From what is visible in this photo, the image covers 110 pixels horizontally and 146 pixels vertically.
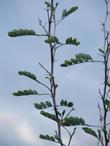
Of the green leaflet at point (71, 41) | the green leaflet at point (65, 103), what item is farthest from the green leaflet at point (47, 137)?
the green leaflet at point (71, 41)

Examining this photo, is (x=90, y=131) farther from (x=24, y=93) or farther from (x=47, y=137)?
(x=24, y=93)

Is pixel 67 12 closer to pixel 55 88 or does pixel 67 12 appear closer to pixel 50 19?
pixel 50 19

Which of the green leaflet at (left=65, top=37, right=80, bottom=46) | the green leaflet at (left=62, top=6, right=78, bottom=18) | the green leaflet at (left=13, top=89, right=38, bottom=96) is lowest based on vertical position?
the green leaflet at (left=13, top=89, right=38, bottom=96)

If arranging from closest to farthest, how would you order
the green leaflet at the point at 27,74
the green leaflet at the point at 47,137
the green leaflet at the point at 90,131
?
the green leaflet at the point at 90,131, the green leaflet at the point at 47,137, the green leaflet at the point at 27,74

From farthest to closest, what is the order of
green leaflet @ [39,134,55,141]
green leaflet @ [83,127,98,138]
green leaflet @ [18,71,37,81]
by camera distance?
1. green leaflet @ [18,71,37,81]
2. green leaflet @ [39,134,55,141]
3. green leaflet @ [83,127,98,138]

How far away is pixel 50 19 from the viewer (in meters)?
7.77

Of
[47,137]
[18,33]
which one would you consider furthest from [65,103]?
[18,33]

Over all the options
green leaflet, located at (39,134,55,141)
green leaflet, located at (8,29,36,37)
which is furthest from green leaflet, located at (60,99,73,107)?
green leaflet, located at (8,29,36,37)

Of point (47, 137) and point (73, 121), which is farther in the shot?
point (47, 137)

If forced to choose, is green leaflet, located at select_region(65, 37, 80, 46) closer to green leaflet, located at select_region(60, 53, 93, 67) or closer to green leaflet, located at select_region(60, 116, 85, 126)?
green leaflet, located at select_region(60, 53, 93, 67)

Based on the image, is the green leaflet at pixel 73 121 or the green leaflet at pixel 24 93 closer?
the green leaflet at pixel 73 121

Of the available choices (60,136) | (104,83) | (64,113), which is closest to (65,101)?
(64,113)

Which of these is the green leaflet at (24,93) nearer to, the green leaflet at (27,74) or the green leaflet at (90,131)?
the green leaflet at (27,74)

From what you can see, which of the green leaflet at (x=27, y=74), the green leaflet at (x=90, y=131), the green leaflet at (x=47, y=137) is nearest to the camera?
the green leaflet at (x=90, y=131)
